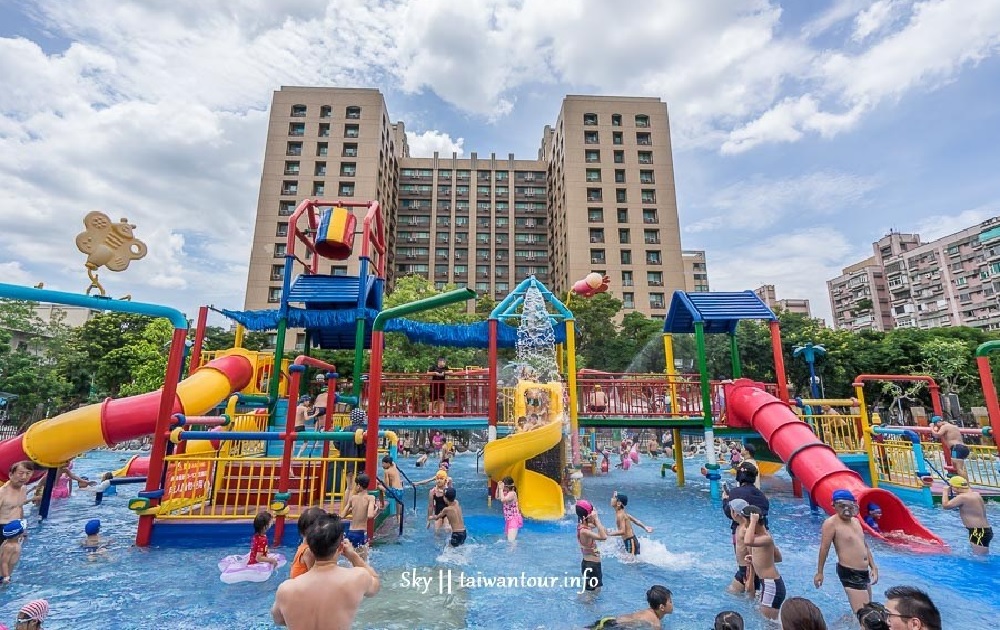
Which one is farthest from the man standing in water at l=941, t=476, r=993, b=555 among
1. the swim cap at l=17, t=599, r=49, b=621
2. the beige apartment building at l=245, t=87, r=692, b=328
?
the beige apartment building at l=245, t=87, r=692, b=328

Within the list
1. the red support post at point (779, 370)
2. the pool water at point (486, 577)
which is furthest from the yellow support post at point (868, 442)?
the pool water at point (486, 577)

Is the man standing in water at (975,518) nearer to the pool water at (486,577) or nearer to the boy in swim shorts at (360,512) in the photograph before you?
the pool water at (486,577)

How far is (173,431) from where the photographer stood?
293 inches

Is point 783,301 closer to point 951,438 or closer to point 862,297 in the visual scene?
point 862,297

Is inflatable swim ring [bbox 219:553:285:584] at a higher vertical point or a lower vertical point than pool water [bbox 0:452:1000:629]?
higher

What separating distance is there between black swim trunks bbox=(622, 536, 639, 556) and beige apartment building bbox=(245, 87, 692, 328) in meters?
38.0

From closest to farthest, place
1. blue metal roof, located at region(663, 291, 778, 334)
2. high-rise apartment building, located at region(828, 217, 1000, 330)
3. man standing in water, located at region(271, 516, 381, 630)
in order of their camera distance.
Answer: man standing in water, located at region(271, 516, 381, 630) → blue metal roof, located at region(663, 291, 778, 334) → high-rise apartment building, located at region(828, 217, 1000, 330)

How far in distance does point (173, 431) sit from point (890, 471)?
54.4ft

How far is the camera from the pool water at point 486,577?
213 inches

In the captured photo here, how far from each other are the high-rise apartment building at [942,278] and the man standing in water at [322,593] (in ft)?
239

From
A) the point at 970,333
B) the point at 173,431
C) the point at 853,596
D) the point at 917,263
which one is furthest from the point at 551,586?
the point at 917,263

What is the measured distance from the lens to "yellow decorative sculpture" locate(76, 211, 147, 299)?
292 inches

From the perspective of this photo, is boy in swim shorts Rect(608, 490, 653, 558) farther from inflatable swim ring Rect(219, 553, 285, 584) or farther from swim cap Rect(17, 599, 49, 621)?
swim cap Rect(17, 599, 49, 621)

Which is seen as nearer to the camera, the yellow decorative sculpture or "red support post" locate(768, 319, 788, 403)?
the yellow decorative sculpture
